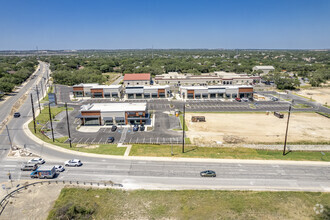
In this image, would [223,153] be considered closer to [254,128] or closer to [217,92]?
[254,128]

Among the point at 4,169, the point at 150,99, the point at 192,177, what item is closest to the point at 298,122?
the point at 192,177

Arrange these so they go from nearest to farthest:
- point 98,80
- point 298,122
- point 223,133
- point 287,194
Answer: point 287,194 < point 223,133 < point 298,122 < point 98,80

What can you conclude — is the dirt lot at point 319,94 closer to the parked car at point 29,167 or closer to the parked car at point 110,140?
the parked car at point 110,140

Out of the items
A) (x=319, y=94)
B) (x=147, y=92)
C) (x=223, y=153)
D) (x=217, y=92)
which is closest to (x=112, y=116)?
(x=223, y=153)

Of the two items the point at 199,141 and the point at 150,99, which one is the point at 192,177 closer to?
the point at 199,141

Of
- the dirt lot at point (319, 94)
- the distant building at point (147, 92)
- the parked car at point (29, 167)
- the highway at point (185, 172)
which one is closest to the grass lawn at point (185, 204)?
the highway at point (185, 172)
